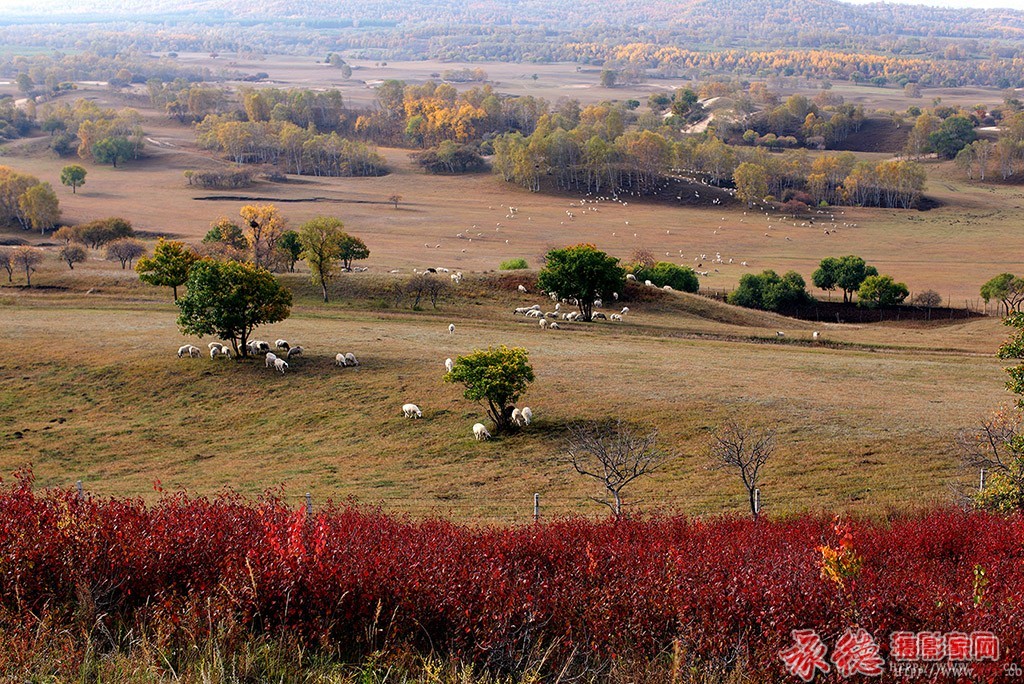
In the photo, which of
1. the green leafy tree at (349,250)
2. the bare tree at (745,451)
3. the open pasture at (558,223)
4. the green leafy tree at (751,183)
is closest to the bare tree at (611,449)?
the bare tree at (745,451)

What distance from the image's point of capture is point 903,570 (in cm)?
1792

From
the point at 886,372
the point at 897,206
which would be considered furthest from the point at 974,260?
the point at 886,372

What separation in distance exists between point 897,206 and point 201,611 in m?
176

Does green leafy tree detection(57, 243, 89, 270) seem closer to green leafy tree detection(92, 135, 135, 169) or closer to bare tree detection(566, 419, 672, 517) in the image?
bare tree detection(566, 419, 672, 517)

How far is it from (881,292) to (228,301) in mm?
68725

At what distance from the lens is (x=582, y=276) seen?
71812 mm

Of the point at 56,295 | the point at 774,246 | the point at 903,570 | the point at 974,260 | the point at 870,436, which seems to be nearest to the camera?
the point at 903,570

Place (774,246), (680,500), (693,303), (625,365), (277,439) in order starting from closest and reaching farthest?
1. (680,500)
2. (277,439)
3. (625,365)
4. (693,303)
5. (774,246)

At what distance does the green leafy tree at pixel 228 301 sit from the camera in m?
50.7

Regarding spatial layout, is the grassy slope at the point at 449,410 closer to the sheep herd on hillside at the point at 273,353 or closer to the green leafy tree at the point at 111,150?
the sheep herd on hillside at the point at 273,353

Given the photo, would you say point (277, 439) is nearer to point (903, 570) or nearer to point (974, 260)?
point (903, 570)

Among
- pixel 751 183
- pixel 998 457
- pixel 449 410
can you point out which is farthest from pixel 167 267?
pixel 751 183

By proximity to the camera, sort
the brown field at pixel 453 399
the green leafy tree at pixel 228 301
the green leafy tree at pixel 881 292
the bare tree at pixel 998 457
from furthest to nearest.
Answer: the green leafy tree at pixel 881 292, the green leafy tree at pixel 228 301, the brown field at pixel 453 399, the bare tree at pixel 998 457

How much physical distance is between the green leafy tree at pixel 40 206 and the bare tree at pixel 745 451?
11873 centimetres
